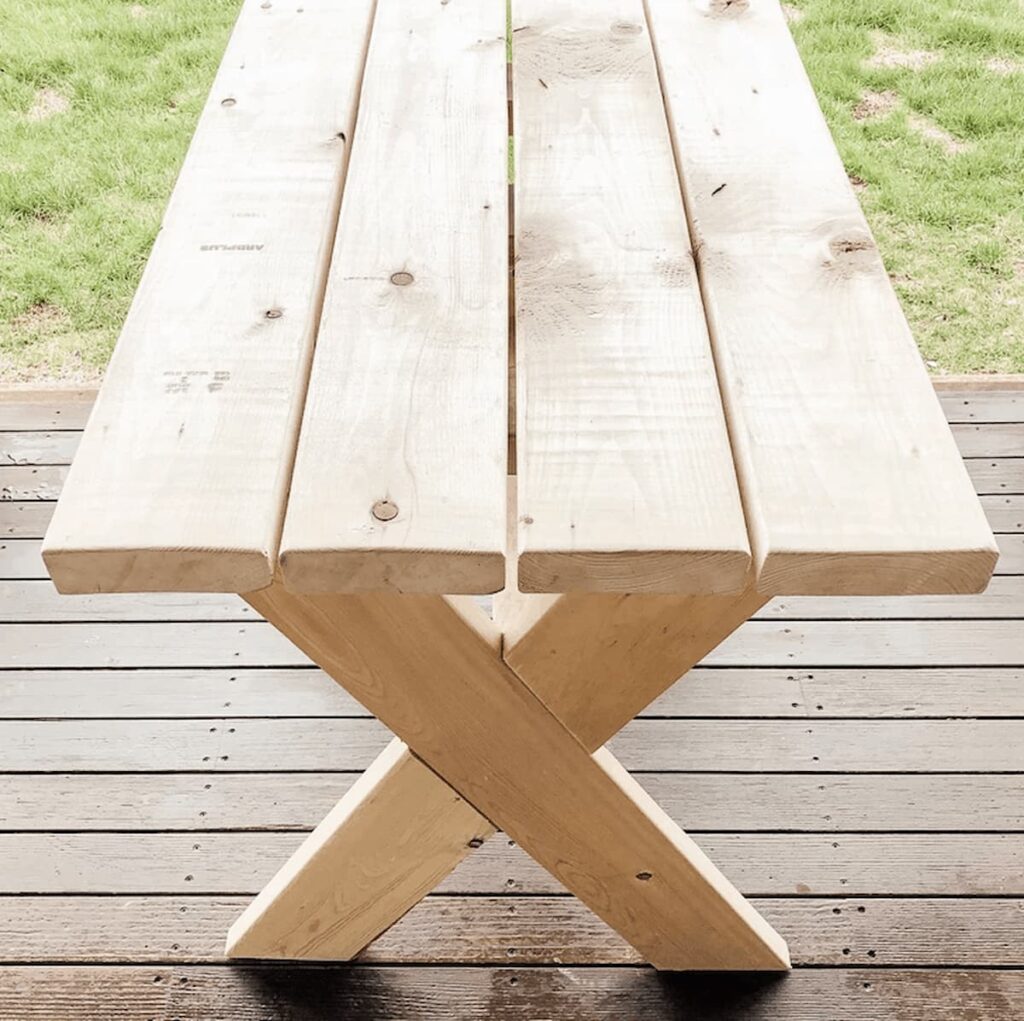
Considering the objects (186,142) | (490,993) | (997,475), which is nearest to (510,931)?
(490,993)

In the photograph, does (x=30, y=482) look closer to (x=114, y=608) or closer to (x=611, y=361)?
(x=114, y=608)

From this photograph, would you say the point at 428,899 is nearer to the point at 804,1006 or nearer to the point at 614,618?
the point at 804,1006

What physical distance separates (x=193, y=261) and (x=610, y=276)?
38 cm

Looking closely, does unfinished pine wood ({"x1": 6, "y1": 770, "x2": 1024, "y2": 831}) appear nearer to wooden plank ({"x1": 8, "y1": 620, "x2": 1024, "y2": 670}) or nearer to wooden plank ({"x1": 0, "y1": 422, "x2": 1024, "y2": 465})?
wooden plank ({"x1": 8, "y1": 620, "x2": 1024, "y2": 670})

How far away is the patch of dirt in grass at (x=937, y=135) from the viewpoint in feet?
10.5

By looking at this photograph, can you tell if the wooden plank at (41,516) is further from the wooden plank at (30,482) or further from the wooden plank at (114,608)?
the wooden plank at (114,608)

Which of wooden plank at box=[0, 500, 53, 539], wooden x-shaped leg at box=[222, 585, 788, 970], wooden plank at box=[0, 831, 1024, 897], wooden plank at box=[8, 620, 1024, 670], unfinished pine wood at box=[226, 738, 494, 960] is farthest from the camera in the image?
wooden plank at box=[0, 500, 53, 539]

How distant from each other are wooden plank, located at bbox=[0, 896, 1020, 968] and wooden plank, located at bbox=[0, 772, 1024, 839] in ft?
0.38

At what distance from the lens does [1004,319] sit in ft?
8.77

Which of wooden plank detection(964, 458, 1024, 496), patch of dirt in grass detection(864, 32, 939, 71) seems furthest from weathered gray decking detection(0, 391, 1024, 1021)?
patch of dirt in grass detection(864, 32, 939, 71)

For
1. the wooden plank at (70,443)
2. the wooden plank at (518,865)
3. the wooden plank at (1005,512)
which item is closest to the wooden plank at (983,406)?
the wooden plank at (70,443)

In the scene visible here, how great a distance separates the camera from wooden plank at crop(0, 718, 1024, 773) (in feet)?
5.55

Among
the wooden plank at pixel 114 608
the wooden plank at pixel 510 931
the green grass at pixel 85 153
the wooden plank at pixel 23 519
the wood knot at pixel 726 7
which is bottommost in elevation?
the wooden plank at pixel 510 931

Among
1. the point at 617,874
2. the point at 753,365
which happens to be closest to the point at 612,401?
the point at 753,365
